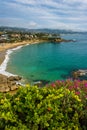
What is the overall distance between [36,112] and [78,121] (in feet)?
6.81

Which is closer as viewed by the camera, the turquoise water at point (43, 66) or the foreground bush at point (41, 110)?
the foreground bush at point (41, 110)

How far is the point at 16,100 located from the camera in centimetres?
1041

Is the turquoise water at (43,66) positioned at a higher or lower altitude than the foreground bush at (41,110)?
lower

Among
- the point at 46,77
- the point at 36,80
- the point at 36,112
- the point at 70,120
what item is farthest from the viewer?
the point at 46,77

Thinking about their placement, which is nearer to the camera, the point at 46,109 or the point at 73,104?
the point at 46,109

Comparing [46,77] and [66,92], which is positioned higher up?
[66,92]

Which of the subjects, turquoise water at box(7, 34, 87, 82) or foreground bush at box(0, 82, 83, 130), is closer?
foreground bush at box(0, 82, 83, 130)

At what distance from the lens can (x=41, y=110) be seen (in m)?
9.84

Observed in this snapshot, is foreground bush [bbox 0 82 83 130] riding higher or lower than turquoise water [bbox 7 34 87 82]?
higher

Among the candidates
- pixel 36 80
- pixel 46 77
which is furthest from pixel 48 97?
pixel 46 77

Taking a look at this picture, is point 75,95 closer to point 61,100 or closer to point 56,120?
point 61,100

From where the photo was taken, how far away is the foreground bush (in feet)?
32.0

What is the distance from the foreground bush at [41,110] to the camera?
9758 millimetres

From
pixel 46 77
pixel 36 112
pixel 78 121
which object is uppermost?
pixel 36 112
